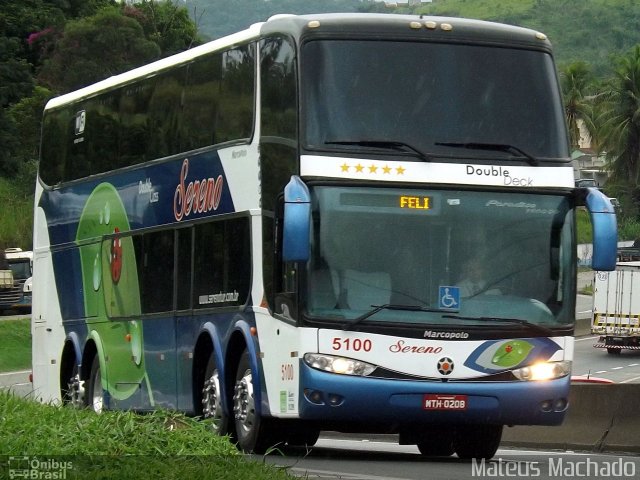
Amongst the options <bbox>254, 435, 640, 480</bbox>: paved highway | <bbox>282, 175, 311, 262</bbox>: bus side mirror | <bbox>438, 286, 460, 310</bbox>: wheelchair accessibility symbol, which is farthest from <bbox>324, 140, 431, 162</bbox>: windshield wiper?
<bbox>254, 435, 640, 480</bbox>: paved highway

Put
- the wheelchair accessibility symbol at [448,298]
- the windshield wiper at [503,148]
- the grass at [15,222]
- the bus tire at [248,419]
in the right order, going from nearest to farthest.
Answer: the wheelchair accessibility symbol at [448,298], the windshield wiper at [503,148], the bus tire at [248,419], the grass at [15,222]

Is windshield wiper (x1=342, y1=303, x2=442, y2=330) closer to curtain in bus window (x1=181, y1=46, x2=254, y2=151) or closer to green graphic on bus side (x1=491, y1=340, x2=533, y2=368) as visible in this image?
green graphic on bus side (x1=491, y1=340, x2=533, y2=368)

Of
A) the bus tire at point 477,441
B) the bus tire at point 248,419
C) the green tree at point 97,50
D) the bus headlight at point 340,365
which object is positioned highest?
the green tree at point 97,50

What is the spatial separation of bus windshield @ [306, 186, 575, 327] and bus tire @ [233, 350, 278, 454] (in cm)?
151

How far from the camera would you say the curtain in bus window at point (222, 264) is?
1532 centimetres

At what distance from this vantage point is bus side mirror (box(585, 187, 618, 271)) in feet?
45.5

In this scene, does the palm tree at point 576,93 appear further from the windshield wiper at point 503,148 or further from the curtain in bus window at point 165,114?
the windshield wiper at point 503,148

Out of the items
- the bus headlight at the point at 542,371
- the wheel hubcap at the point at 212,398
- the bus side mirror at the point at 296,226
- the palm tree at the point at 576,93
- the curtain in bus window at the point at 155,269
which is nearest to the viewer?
the bus side mirror at the point at 296,226

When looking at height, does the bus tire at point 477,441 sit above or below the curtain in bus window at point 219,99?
below

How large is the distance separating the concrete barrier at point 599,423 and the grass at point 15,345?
25.0 metres

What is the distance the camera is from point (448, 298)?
14016mm

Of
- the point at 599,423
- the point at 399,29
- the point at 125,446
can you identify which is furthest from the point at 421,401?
the point at 599,423

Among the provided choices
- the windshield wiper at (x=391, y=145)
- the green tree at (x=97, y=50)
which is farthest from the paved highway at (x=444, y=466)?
the green tree at (x=97, y=50)

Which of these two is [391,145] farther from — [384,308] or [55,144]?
[55,144]
